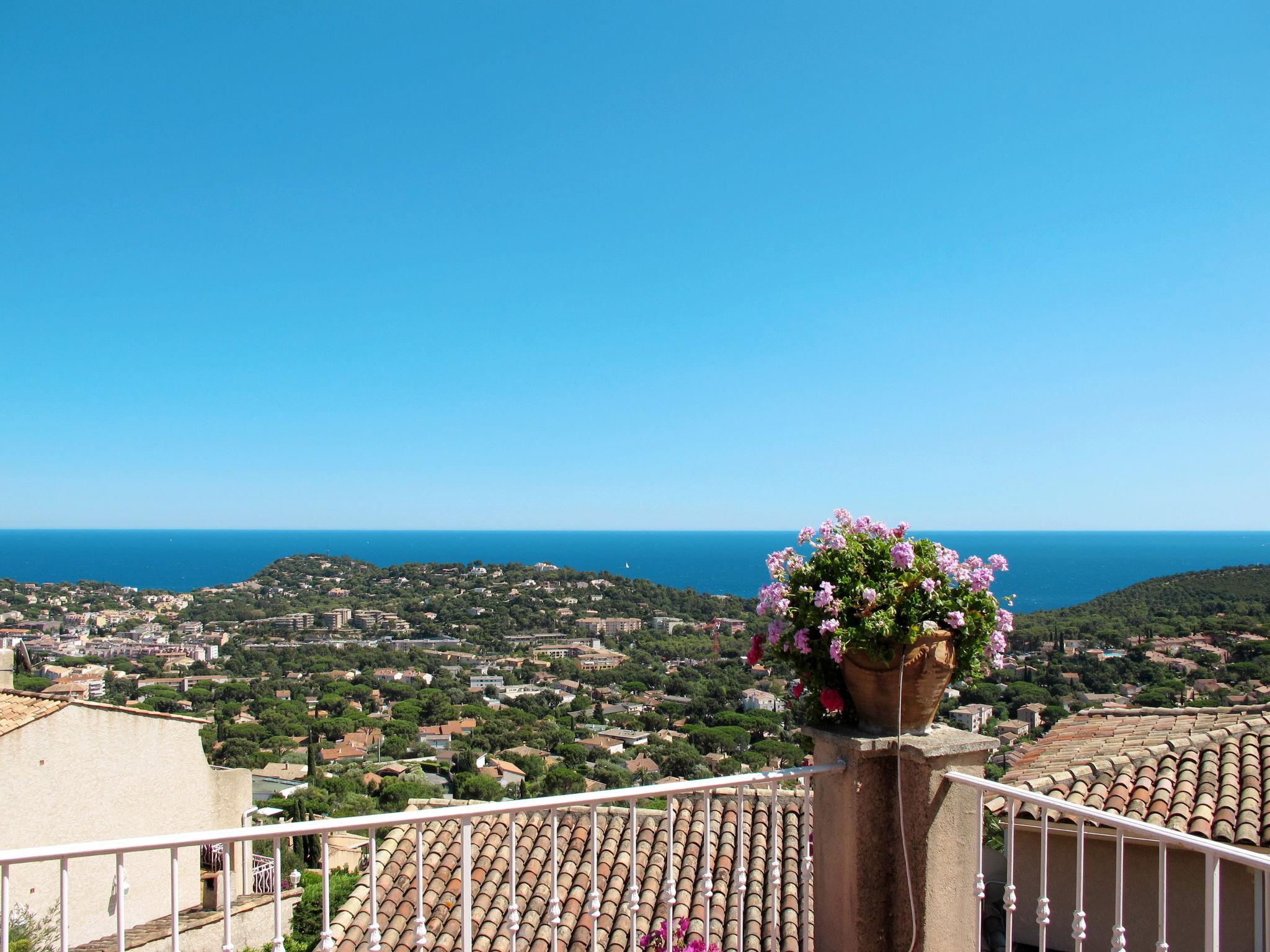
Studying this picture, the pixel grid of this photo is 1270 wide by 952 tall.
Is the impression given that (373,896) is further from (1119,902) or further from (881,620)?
(1119,902)

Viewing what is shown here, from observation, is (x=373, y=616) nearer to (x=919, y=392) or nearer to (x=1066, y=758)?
(x=919, y=392)

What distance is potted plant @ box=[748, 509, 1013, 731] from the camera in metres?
2.27

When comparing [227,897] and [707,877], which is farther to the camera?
[707,877]

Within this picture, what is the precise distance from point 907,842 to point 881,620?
0.77 m

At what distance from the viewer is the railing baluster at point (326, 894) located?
180cm

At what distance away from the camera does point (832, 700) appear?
2.41m

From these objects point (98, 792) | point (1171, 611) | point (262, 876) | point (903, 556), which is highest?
point (903, 556)

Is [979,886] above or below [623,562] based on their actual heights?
above

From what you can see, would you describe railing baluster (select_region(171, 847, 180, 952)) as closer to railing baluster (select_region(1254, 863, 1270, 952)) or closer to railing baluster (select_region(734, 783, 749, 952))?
railing baluster (select_region(734, 783, 749, 952))

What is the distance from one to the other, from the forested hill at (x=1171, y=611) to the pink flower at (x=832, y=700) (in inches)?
989

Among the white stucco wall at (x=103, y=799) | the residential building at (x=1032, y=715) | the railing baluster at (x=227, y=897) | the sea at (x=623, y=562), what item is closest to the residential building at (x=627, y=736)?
the residential building at (x=1032, y=715)

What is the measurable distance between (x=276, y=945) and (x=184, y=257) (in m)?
22.8

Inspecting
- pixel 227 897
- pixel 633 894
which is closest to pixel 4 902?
pixel 227 897

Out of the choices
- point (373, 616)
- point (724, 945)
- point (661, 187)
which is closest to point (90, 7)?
point (661, 187)
